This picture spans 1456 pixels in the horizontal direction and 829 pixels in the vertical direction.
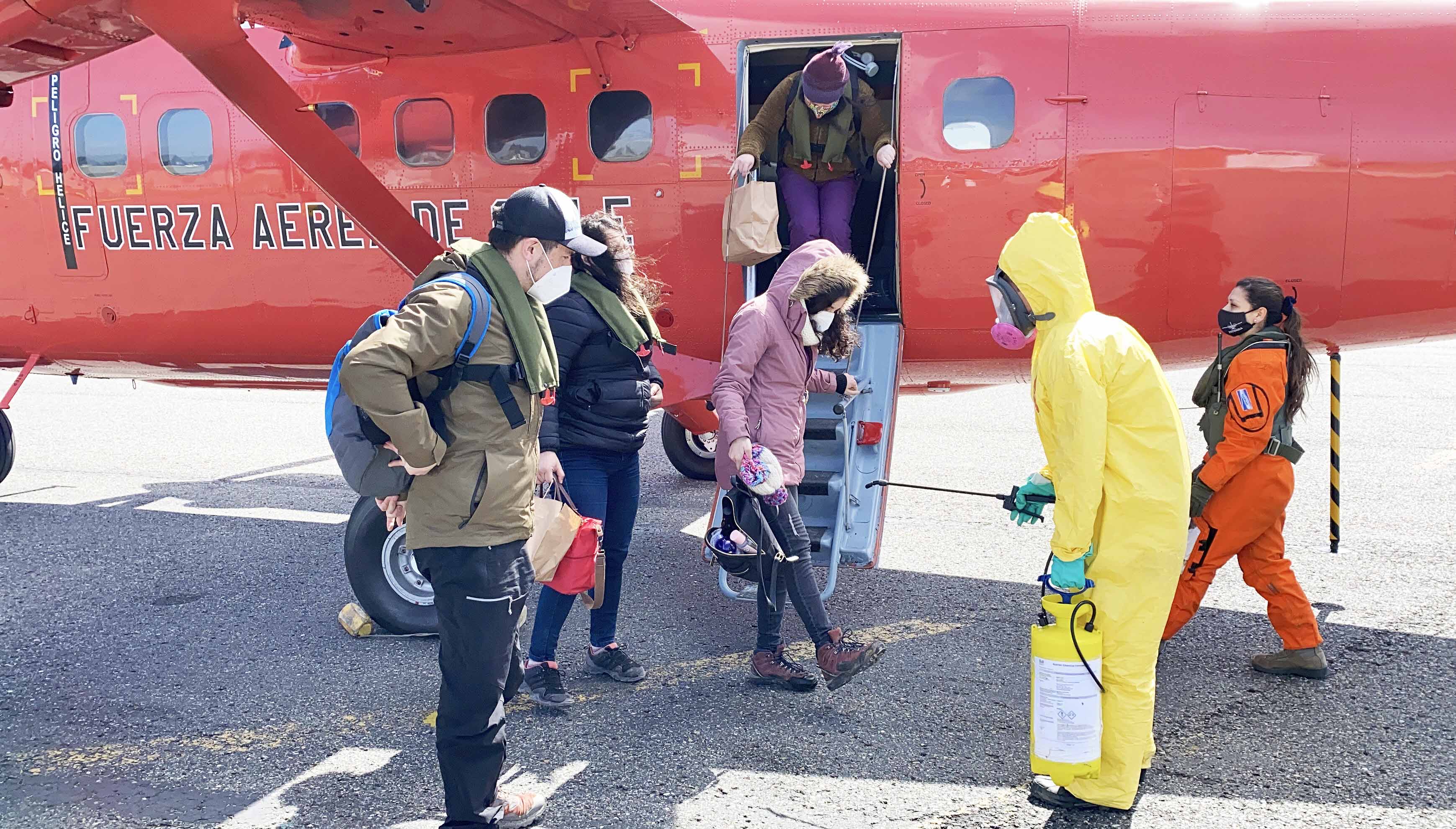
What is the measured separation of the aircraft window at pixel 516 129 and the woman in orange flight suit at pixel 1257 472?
4024mm

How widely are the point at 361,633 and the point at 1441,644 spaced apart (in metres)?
5.62

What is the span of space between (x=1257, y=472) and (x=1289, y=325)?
724mm

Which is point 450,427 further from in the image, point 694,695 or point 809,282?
point 694,695

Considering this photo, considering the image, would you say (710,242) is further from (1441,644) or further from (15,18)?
(1441,644)

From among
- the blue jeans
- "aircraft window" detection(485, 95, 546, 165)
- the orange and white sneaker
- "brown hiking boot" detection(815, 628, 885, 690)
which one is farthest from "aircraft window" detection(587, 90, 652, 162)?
the orange and white sneaker

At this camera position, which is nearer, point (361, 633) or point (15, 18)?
point (15, 18)

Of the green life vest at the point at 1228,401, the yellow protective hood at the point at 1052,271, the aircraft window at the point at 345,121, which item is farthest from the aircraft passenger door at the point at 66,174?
the green life vest at the point at 1228,401

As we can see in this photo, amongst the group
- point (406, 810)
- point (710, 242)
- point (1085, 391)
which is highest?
point (710, 242)

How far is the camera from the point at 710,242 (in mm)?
6418

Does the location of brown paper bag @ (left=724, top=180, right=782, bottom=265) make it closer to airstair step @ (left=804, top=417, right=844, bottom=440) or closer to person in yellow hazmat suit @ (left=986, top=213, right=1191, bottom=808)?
airstair step @ (left=804, top=417, right=844, bottom=440)

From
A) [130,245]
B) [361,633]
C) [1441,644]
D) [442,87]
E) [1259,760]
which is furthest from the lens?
[130,245]

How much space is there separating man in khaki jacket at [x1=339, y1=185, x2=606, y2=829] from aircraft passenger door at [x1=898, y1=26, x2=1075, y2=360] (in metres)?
3.04

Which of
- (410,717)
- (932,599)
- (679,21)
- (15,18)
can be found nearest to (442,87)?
(679,21)

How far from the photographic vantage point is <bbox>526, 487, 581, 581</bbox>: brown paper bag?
13.0 ft
